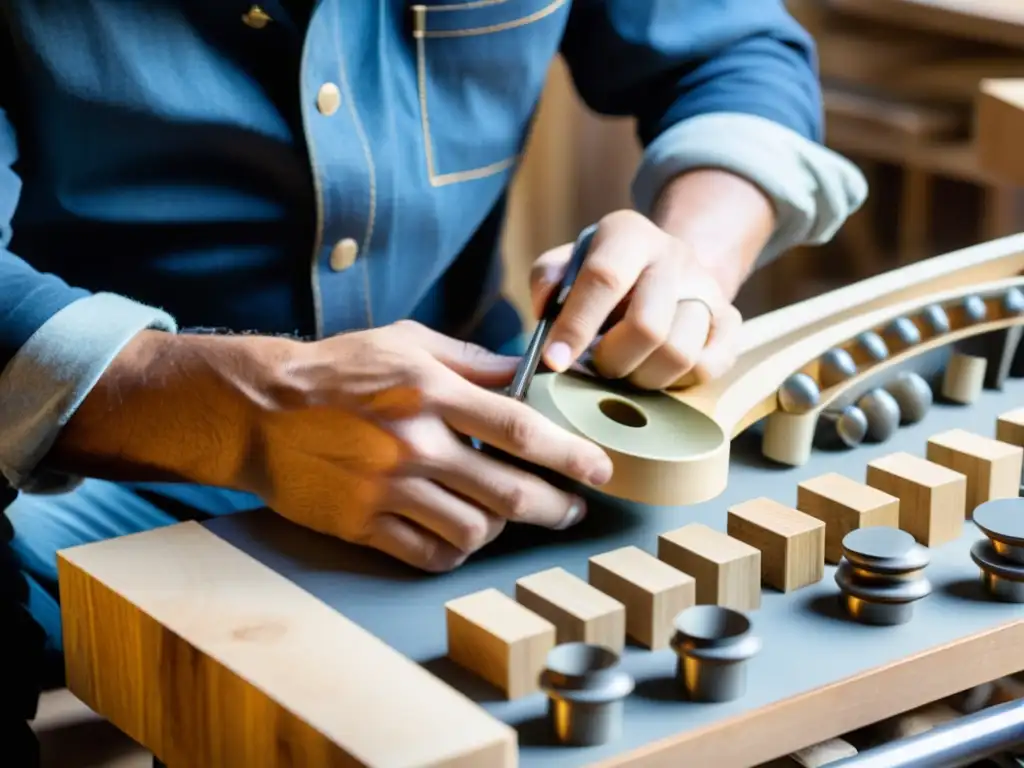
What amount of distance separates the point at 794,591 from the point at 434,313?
25.6 inches

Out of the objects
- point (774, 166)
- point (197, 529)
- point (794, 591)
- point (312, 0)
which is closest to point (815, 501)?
point (794, 591)

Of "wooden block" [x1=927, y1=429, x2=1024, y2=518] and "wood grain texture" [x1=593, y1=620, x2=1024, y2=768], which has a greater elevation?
"wooden block" [x1=927, y1=429, x2=1024, y2=518]

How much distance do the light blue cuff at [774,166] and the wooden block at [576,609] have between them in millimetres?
556

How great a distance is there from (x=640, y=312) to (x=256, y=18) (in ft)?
1.35

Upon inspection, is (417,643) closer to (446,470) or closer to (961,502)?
(446,470)

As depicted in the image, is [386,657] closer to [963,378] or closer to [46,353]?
[46,353]

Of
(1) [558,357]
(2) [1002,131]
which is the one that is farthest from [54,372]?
(2) [1002,131]

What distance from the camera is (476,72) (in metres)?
1.20

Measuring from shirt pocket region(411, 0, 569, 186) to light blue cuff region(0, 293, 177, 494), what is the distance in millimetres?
416

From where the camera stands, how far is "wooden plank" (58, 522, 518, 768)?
1.86 ft

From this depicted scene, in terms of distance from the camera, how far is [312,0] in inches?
42.3

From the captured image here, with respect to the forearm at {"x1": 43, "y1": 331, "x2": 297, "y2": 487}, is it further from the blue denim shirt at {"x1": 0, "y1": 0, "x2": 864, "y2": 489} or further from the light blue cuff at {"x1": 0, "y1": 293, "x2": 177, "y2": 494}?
the blue denim shirt at {"x1": 0, "y1": 0, "x2": 864, "y2": 489}

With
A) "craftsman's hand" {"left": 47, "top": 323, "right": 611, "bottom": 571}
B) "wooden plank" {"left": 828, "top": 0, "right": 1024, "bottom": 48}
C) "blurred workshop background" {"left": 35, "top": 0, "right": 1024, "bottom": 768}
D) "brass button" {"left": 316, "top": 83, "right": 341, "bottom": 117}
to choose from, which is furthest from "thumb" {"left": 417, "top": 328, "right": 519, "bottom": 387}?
"wooden plank" {"left": 828, "top": 0, "right": 1024, "bottom": 48}

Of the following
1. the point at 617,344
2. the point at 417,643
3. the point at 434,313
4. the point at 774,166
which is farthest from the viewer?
the point at 434,313
